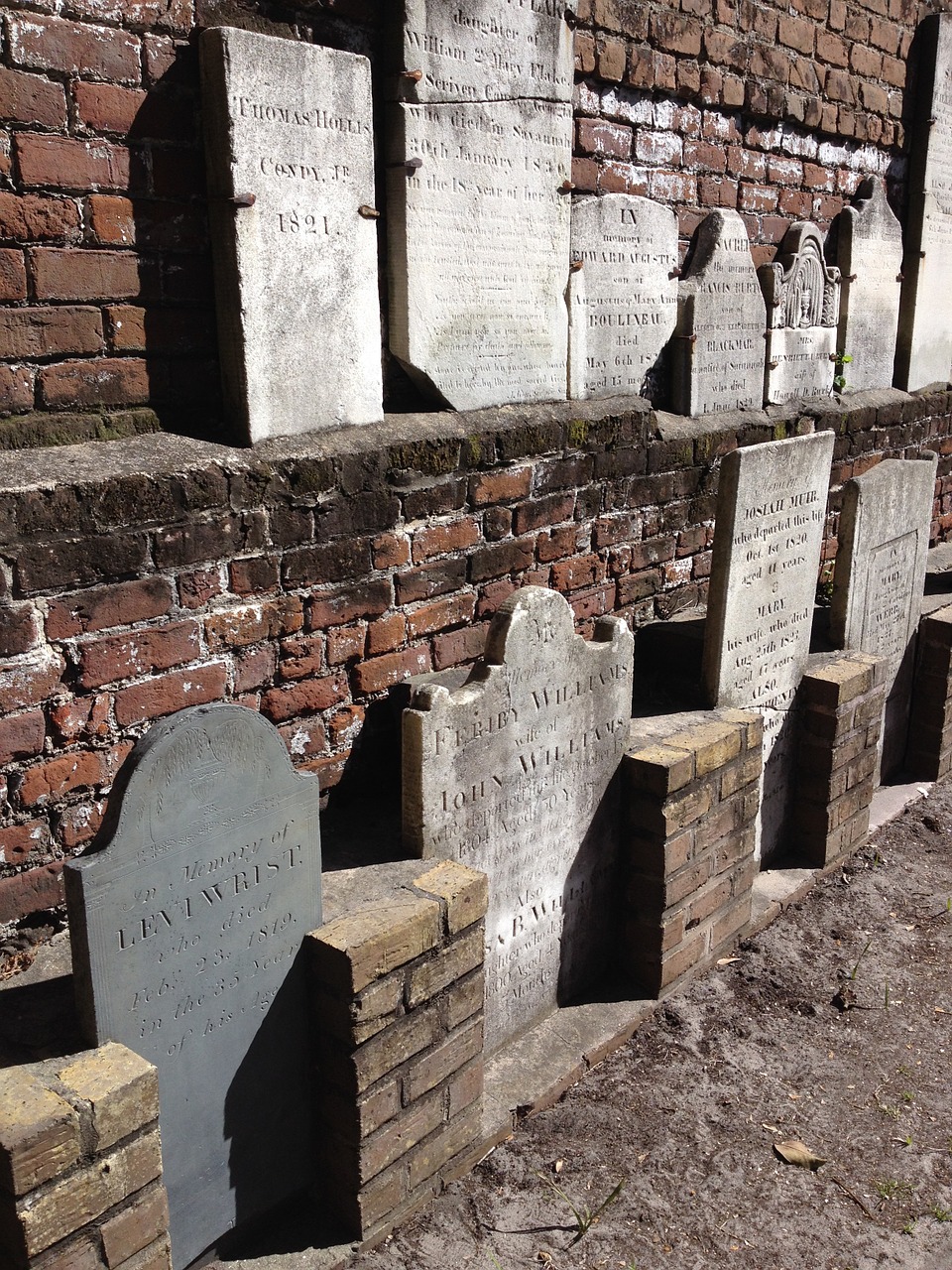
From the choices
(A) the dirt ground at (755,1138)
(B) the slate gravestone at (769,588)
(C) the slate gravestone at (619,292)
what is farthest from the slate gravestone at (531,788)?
(C) the slate gravestone at (619,292)

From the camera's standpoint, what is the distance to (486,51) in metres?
3.23

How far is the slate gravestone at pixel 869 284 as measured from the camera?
5367mm

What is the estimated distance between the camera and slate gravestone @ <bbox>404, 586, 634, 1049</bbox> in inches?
101

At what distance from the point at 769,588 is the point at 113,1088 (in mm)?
2586

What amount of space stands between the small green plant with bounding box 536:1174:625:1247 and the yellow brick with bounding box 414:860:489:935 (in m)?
0.67

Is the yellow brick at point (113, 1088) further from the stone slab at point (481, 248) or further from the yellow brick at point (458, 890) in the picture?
the stone slab at point (481, 248)

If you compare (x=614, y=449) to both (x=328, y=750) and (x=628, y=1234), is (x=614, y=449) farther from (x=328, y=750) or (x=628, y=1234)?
(x=628, y=1234)

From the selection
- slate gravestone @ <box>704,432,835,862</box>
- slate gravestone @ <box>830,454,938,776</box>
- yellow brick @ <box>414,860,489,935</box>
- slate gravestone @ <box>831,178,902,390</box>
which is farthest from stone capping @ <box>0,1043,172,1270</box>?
slate gravestone @ <box>831,178,902,390</box>

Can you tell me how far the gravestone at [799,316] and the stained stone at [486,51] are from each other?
1.65 meters

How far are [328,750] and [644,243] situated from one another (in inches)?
91.8

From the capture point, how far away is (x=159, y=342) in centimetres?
263

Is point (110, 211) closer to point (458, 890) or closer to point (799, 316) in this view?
point (458, 890)

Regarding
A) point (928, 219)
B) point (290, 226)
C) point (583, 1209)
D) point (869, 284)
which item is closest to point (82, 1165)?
point (583, 1209)

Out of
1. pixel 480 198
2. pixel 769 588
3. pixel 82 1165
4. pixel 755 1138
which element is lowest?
pixel 755 1138
